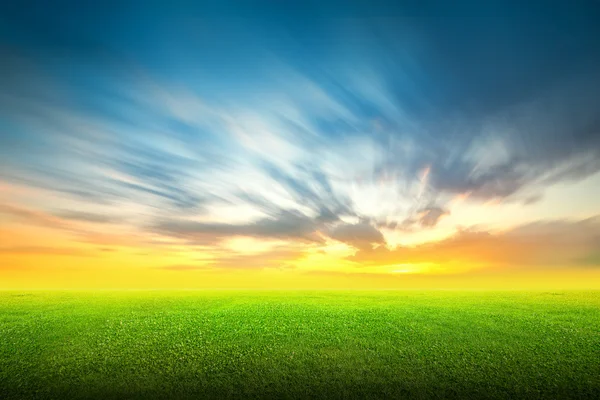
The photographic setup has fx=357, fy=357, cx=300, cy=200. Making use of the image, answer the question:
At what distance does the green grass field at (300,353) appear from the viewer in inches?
634

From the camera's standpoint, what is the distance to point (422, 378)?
16.8 metres

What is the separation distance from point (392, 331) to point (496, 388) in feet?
24.9

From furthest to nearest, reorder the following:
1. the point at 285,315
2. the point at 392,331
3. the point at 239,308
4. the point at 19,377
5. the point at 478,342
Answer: the point at 239,308
the point at 285,315
the point at 392,331
the point at 478,342
the point at 19,377

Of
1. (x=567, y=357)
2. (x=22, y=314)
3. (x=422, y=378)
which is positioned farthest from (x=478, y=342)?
(x=22, y=314)

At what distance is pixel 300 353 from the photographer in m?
19.5

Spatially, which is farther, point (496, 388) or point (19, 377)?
point (19, 377)

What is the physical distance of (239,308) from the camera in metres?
30.8

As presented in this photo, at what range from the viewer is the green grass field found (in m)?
16.1

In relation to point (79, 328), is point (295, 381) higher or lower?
lower

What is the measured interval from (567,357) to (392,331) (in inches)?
362

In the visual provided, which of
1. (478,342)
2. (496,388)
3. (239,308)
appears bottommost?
(496,388)

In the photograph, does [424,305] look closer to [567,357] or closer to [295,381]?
[567,357]

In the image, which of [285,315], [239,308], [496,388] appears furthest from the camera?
[239,308]

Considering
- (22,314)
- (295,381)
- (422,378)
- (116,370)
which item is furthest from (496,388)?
(22,314)
